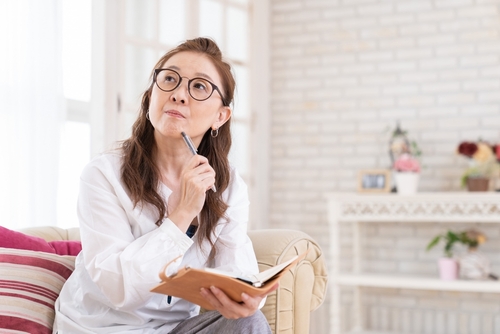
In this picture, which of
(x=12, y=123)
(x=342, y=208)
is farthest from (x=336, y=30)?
(x=12, y=123)

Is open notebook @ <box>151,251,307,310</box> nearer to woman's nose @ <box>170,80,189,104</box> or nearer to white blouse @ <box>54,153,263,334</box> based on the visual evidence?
white blouse @ <box>54,153,263,334</box>

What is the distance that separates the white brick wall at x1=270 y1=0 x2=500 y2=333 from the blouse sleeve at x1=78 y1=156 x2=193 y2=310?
2724 millimetres

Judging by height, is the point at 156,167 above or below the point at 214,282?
above

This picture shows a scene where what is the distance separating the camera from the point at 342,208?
12.7ft

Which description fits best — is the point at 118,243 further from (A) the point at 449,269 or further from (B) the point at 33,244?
(A) the point at 449,269

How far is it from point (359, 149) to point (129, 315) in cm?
282

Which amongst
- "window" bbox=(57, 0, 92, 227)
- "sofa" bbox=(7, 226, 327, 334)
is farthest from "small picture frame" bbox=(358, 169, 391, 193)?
"sofa" bbox=(7, 226, 327, 334)

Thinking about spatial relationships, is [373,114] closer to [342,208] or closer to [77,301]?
[342,208]

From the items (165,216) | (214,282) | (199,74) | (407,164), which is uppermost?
(199,74)

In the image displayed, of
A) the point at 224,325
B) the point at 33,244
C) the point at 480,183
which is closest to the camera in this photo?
the point at 224,325

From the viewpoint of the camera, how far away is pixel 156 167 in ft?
6.15

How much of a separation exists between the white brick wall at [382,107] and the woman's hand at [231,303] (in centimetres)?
273

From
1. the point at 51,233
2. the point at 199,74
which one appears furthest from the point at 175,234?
the point at 51,233

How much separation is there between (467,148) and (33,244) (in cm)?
261
